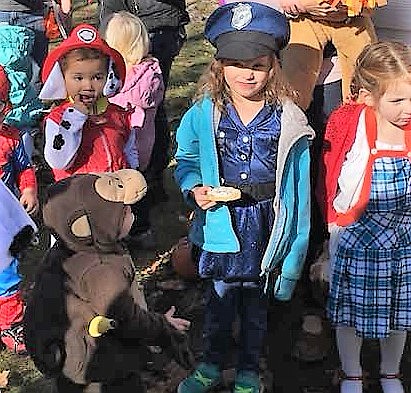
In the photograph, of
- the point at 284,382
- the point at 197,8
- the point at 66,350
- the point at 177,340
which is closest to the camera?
the point at 66,350

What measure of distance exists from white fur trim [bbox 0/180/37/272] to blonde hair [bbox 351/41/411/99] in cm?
140

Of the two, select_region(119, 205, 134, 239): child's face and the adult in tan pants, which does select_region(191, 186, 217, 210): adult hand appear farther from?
the adult in tan pants

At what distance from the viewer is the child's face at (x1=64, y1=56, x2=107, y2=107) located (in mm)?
4012

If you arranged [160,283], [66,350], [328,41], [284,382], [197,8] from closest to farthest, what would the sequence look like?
[66,350] < [284,382] < [328,41] < [160,283] < [197,8]

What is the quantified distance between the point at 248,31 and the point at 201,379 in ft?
4.66

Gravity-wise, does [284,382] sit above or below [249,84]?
below

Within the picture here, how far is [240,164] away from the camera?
3.52 metres

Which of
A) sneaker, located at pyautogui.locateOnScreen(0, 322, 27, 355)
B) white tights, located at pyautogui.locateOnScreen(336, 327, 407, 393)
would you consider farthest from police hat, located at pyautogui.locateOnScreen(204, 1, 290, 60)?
sneaker, located at pyautogui.locateOnScreen(0, 322, 27, 355)

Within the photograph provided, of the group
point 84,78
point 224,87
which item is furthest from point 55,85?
point 224,87

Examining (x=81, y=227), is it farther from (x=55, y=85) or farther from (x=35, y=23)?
(x=35, y=23)

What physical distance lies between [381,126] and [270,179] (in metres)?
0.49

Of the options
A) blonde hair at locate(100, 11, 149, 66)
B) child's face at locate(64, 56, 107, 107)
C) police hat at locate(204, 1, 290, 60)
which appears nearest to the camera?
police hat at locate(204, 1, 290, 60)

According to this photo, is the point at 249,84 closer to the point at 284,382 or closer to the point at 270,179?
the point at 270,179

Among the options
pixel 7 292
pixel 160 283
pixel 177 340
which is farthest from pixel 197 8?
pixel 177 340
